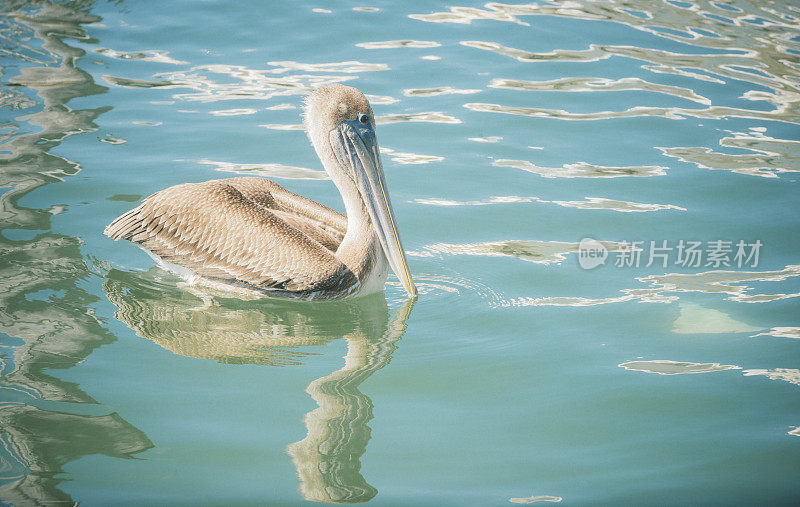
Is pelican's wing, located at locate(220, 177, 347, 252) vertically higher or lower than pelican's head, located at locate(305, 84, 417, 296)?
lower

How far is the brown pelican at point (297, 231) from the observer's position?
494 centimetres

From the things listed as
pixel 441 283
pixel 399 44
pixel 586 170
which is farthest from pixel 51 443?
pixel 399 44

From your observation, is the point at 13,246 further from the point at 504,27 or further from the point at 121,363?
the point at 504,27

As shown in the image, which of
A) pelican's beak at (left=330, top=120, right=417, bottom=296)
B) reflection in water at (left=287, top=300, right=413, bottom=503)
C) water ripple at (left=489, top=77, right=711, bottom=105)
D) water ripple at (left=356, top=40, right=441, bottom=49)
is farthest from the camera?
water ripple at (left=356, top=40, right=441, bottom=49)

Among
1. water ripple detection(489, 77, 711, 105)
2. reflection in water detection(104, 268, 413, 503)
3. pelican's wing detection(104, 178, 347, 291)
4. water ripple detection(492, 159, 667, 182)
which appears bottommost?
reflection in water detection(104, 268, 413, 503)

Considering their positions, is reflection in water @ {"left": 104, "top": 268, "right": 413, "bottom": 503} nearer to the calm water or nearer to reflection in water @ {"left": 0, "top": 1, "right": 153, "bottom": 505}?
the calm water

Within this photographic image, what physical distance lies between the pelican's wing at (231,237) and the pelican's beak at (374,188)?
33cm

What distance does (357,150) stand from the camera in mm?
5023

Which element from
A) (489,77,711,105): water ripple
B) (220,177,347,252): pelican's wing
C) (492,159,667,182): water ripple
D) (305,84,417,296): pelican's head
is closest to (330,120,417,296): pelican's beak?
(305,84,417,296): pelican's head

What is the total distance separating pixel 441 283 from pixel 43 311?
2.40 m

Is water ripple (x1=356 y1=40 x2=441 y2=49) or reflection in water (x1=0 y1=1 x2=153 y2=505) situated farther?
water ripple (x1=356 y1=40 x2=441 y2=49)

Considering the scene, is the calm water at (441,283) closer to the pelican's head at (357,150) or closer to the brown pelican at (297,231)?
the brown pelican at (297,231)

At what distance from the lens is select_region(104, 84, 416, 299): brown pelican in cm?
494

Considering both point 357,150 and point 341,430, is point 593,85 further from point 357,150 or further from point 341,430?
point 341,430
